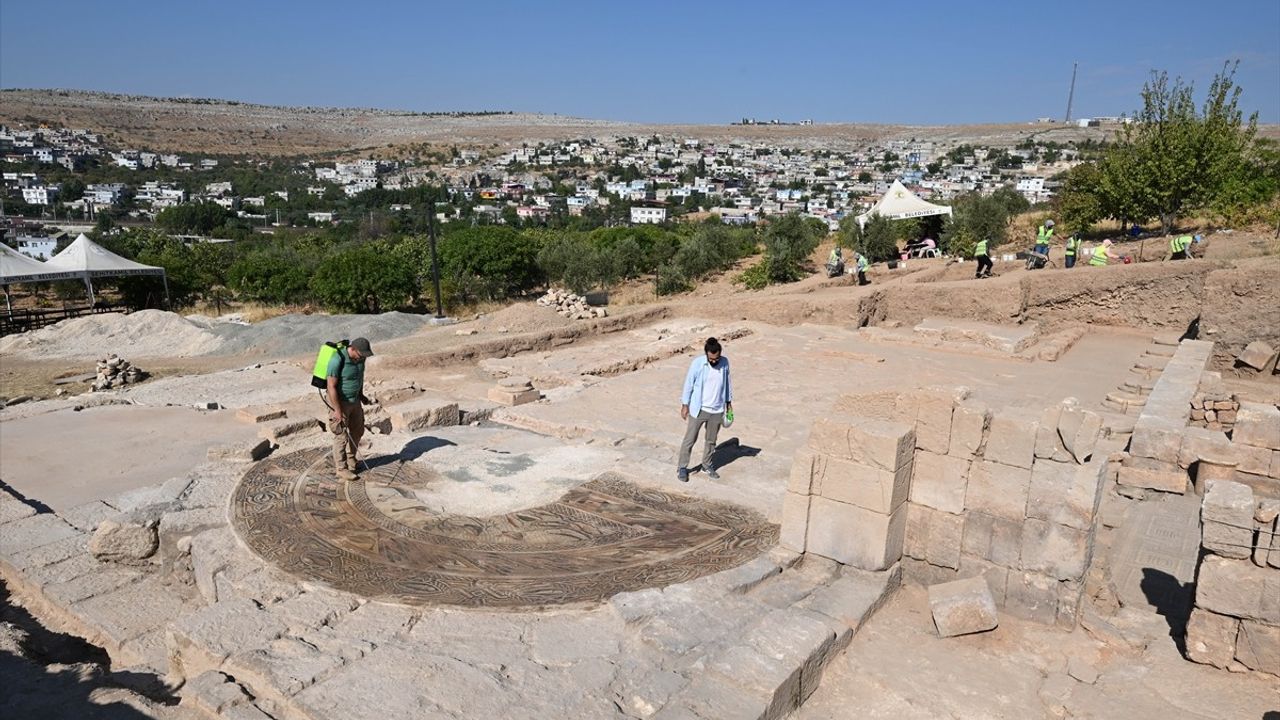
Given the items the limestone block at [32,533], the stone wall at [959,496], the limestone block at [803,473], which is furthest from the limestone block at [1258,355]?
the limestone block at [32,533]

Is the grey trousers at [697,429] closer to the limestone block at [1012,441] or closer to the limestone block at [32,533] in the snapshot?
the limestone block at [1012,441]

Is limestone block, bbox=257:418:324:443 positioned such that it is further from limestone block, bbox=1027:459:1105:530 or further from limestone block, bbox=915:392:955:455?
limestone block, bbox=1027:459:1105:530

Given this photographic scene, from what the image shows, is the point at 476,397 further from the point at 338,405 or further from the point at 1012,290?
the point at 1012,290

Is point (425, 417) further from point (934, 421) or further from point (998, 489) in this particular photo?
point (998, 489)

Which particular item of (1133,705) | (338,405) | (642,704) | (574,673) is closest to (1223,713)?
(1133,705)

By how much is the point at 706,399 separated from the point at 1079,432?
307cm

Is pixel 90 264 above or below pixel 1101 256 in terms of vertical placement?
below

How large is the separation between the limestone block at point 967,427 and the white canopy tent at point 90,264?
30305 millimetres

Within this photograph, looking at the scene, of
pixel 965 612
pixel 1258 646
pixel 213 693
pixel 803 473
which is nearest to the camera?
pixel 213 693

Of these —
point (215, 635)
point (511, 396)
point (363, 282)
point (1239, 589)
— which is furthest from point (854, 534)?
point (363, 282)

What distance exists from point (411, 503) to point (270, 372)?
32.4 feet

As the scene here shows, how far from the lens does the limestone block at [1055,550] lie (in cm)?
492

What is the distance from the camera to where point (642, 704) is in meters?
4.04

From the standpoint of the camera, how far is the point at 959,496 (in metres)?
5.27
